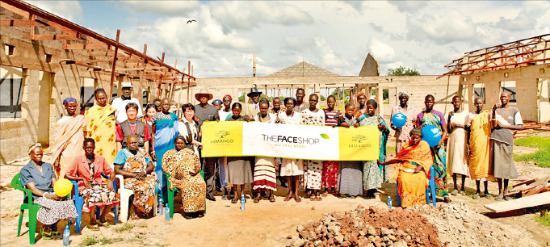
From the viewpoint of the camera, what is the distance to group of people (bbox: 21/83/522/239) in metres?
5.03

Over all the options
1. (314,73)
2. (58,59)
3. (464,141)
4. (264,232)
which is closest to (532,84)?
(314,73)

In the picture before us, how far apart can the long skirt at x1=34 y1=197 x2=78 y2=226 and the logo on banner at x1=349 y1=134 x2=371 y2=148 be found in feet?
14.5

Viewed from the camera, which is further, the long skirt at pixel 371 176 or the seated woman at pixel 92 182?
the long skirt at pixel 371 176

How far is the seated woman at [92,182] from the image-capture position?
4.61m

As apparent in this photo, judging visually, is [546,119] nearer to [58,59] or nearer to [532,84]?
[532,84]

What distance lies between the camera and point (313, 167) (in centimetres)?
620

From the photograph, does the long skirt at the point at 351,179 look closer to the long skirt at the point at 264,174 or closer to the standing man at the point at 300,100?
the long skirt at the point at 264,174

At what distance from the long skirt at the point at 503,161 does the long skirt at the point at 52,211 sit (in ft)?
21.8

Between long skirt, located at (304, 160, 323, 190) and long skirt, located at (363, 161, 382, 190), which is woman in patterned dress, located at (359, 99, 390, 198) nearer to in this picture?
long skirt, located at (363, 161, 382, 190)

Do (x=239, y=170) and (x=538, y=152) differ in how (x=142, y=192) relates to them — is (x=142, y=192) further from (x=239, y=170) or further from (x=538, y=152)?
(x=538, y=152)

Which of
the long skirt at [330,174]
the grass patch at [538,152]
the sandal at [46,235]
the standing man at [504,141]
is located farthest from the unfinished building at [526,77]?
the sandal at [46,235]

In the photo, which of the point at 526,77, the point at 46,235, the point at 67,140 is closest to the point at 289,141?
the point at 67,140

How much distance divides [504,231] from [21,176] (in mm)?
6073

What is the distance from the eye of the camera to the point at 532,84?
1675 cm
